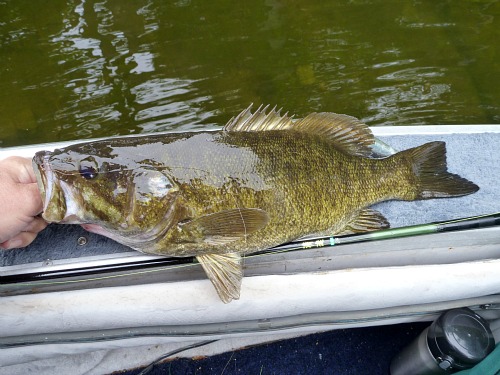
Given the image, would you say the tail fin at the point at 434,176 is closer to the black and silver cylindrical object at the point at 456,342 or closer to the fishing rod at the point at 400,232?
the fishing rod at the point at 400,232

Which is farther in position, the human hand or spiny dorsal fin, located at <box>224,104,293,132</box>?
spiny dorsal fin, located at <box>224,104,293,132</box>

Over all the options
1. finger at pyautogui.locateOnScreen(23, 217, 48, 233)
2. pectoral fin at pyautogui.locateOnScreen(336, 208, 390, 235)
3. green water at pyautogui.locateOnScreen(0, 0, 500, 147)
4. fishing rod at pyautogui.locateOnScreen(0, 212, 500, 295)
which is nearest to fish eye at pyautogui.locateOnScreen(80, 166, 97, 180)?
finger at pyautogui.locateOnScreen(23, 217, 48, 233)

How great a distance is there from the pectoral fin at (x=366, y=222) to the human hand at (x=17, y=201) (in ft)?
4.23

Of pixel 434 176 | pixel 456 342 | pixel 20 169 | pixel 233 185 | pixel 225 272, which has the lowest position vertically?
pixel 456 342

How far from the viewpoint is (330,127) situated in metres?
1.95

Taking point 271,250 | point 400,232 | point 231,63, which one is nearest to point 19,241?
point 271,250

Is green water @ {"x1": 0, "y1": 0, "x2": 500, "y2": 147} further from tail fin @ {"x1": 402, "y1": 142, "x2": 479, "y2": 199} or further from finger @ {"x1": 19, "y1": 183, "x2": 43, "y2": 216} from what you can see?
finger @ {"x1": 19, "y1": 183, "x2": 43, "y2": 216}

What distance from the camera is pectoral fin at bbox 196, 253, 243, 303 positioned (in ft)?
5.62

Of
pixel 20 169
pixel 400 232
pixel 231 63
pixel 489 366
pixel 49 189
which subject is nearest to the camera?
pixel 49 189

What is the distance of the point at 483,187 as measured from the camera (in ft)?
7.17

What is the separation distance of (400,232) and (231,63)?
2.84 m

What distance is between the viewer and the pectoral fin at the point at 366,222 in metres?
1.95

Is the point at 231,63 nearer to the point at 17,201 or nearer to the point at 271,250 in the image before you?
the point at 271,250

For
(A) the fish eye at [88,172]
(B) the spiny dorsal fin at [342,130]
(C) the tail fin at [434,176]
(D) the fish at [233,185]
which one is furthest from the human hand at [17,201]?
(C) the tail fin at [434,176]
